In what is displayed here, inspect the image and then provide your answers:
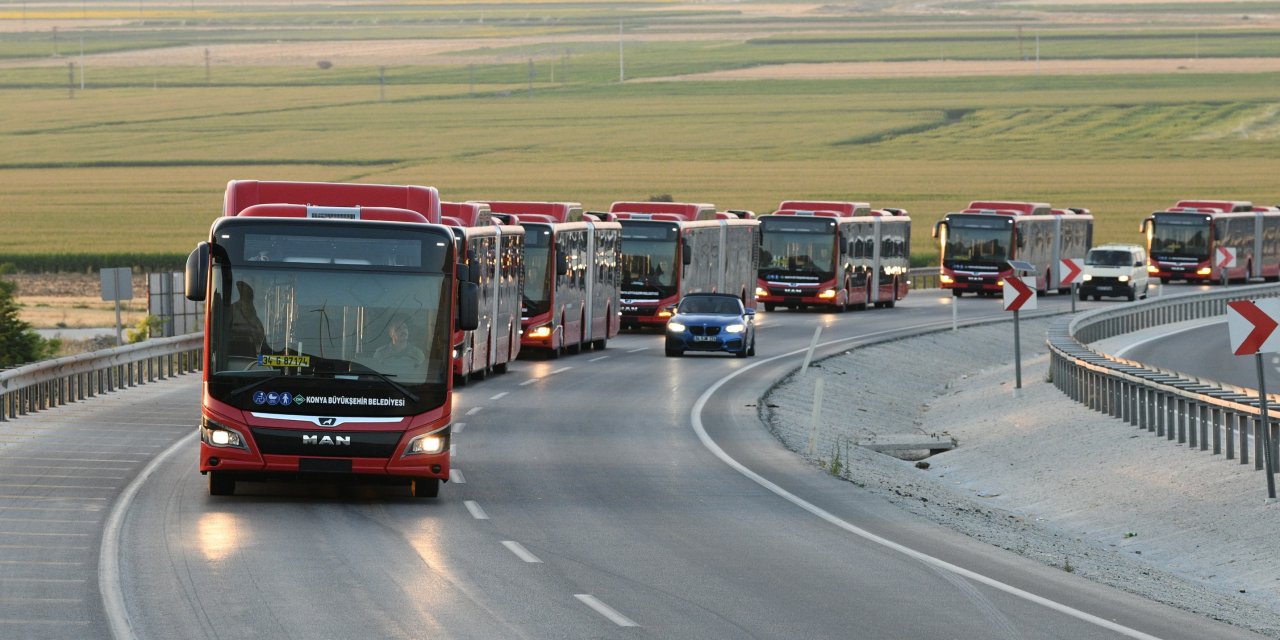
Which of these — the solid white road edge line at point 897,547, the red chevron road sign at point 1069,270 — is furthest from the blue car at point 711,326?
the solid white road edge line at point 897,547

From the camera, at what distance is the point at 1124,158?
144 metres

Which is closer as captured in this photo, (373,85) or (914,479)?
(914,479)

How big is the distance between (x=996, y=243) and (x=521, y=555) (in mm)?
57353

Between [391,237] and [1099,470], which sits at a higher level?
[391,237]

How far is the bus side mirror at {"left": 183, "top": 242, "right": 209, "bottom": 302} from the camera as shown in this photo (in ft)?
60.0

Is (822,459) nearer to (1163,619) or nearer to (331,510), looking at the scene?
(331,510)

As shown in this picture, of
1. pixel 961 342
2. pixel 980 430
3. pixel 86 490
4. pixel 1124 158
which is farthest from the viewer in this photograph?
pixel 1124 158

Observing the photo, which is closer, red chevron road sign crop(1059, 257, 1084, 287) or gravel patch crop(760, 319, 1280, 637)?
gravel patch crop(760, 319, 1280, 637)

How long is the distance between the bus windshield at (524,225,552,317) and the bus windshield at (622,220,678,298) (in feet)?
33.2

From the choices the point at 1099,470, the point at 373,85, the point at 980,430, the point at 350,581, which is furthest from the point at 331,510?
the point at 373,85

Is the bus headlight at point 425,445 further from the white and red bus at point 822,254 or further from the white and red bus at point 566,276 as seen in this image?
the white and red bus at point 822,254

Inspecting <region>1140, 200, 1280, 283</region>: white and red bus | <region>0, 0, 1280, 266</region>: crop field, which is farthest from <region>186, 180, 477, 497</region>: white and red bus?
<region>0, 0, 1280, 266</region>: crop field

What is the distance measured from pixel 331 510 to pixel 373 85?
173412 millimetres

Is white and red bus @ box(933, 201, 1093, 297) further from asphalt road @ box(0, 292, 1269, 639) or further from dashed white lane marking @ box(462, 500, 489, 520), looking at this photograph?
dashed white lane marking @ box(462, 500, 489, 520)
